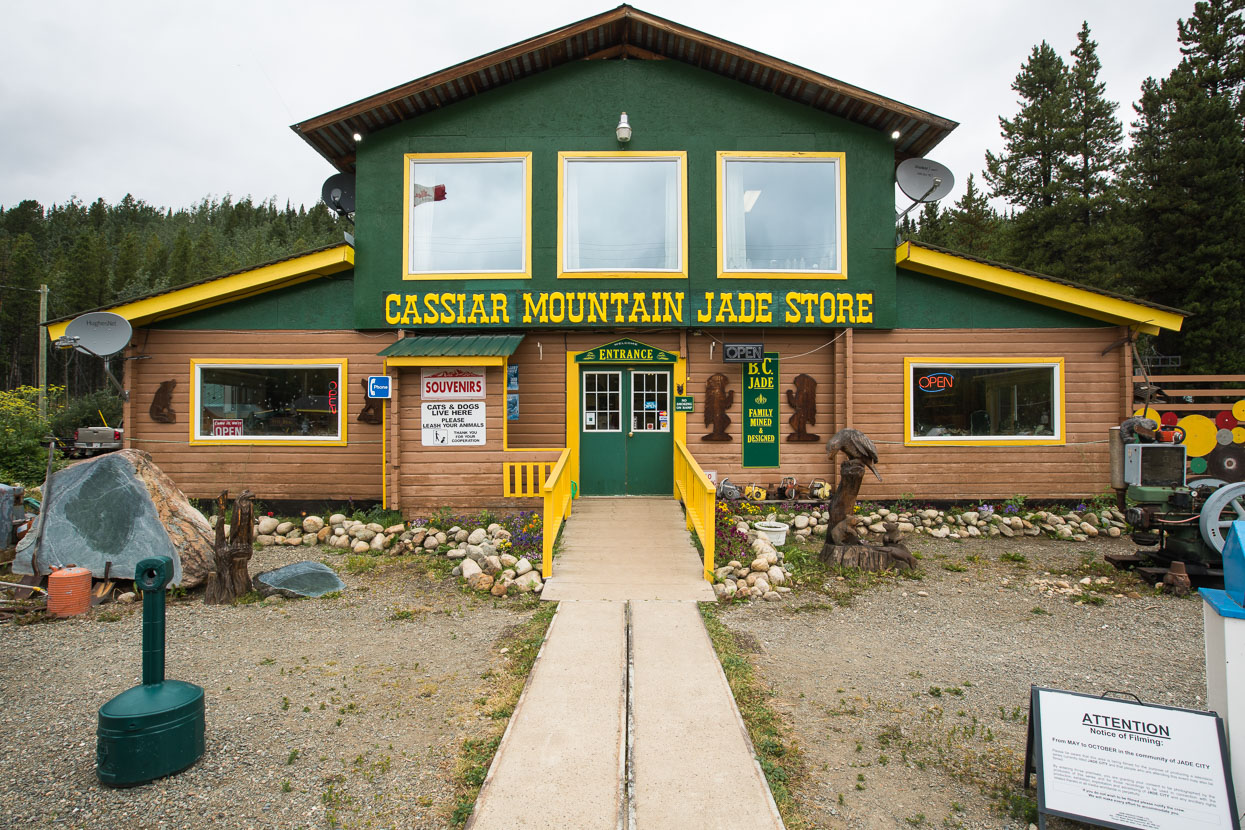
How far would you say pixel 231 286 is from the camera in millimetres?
10273

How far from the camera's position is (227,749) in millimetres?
3873

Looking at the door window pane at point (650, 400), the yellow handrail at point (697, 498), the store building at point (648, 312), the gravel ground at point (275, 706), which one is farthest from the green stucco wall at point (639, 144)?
the gravel ground at point (275, 706)

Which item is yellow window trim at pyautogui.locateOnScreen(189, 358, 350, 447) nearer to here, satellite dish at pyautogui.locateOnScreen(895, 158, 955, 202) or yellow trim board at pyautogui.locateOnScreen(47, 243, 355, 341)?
yellow trim board at pyautogui.locateOnScreen(47, 243, 355, 341)

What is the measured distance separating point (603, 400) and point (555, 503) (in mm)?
3026

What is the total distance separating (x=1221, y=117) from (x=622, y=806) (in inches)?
1144

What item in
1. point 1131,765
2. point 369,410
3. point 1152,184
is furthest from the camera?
point 1152,184

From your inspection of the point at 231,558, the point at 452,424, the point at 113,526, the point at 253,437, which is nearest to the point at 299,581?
the point at 231,558

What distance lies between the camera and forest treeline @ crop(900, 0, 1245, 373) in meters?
20.5

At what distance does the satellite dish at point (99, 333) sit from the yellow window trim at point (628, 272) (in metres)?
6.79

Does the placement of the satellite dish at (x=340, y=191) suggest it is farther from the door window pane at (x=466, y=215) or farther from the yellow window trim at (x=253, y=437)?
the yellow window trim at (x=253, y=437)

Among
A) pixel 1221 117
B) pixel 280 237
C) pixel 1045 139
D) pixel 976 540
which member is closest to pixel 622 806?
pixel 976 540

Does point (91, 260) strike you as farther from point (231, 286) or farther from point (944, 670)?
point (944, 670)

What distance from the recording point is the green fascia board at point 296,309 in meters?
10.7

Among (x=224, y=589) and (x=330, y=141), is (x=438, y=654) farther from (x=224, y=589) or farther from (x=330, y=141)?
(x=330, y=141)
